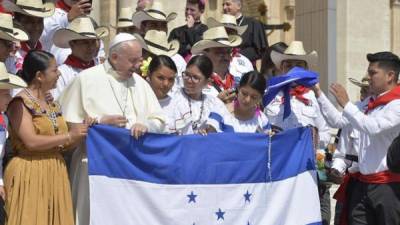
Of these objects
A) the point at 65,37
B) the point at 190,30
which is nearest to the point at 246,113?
the point at 65,37

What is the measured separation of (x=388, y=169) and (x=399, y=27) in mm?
12847

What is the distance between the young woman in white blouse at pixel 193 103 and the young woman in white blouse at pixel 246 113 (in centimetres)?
8

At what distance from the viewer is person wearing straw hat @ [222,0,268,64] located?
34.0 feet

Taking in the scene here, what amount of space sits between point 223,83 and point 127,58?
1.85 meters

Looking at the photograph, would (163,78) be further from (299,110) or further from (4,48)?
(299,110)

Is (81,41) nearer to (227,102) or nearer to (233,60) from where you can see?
(227,102)

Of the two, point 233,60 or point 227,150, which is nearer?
point 227,150

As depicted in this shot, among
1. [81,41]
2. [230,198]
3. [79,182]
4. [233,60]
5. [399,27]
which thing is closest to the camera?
[79,182]

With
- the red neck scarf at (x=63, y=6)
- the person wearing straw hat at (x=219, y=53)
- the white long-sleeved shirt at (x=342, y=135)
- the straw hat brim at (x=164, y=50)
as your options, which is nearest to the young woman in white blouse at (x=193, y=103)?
the person wearing straw hat at (x=219, y=53)

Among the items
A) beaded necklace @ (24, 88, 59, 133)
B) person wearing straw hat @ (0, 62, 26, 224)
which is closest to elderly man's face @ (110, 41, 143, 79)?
beaded necklace @ (24, 88, 59, 133)

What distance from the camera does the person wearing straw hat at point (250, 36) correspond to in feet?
34.0

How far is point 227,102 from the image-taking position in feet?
24.5

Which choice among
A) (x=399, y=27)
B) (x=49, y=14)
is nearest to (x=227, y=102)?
(x=49, y=14)

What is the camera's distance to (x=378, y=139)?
7.13 metres
